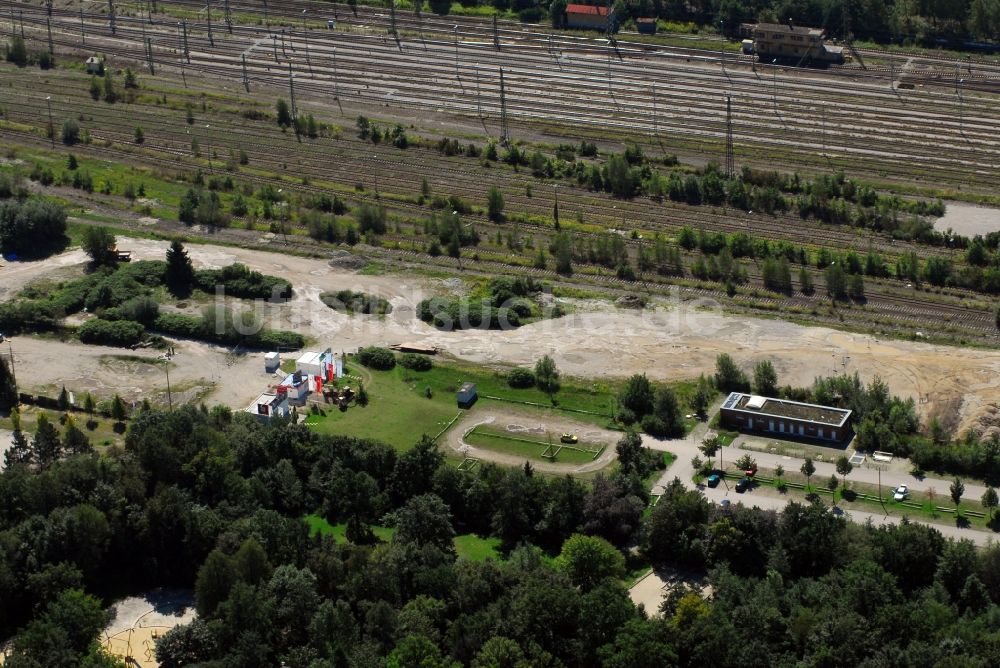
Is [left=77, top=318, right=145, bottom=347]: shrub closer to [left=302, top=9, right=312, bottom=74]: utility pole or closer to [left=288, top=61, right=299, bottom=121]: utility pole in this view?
[left=288, top=61, right=299, bottom=121]: utility pole

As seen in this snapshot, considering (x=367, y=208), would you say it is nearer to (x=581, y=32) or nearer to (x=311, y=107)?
(x=311, y=107)

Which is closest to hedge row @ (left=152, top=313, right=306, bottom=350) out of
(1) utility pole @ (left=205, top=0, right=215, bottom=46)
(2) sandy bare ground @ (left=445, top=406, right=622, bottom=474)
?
(2) sandy bare ground @ (left=445, top=406, right=622, bottom=474)

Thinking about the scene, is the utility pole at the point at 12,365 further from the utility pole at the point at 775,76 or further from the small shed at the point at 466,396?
the utility pole at the point at 775,76

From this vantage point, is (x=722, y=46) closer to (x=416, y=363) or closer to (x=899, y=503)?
(x=416, y=363)

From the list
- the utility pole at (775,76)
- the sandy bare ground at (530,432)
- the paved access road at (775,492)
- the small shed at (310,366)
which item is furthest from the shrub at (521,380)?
the utility pole at (775,76)

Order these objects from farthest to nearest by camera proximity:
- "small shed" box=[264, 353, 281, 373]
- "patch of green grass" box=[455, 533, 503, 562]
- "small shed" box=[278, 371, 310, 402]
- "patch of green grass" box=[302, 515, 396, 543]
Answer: "small shed" box=[264, 353, 281, 373], "small shed" box=[278, 371, 310, 402], "patch of green grass" box=[302, 515, 396, 543], "patch of green grass" box=[455, 533, 503, 562]

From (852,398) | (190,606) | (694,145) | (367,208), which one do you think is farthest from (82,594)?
(694,145)
